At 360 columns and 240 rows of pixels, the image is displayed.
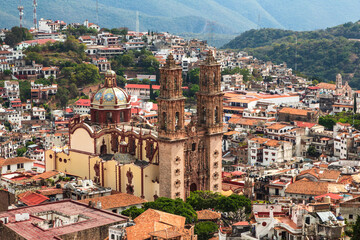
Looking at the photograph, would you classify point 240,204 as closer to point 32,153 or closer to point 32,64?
point 32,153

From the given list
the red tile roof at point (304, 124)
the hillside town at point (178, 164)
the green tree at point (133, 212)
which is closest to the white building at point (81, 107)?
the hillside town at point (178, 164)

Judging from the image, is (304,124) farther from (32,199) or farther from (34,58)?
(34,58)

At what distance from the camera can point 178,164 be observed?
4503cm

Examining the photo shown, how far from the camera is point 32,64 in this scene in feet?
339

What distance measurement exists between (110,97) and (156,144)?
6.82 m

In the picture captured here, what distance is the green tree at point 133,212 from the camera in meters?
39.2

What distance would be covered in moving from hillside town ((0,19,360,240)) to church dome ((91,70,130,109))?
8 cm

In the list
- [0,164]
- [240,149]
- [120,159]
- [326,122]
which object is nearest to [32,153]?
[0,164]

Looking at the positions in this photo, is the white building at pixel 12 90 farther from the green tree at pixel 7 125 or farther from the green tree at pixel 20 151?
the green tree at pixel 20 151

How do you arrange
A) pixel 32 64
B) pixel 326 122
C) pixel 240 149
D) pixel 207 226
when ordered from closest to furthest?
pixel 207 226
pixel 240 149
pixel 326 122
pixel 32 64

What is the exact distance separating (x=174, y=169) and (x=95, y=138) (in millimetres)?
7384

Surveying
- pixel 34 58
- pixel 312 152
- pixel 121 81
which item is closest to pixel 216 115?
pixel 312 152

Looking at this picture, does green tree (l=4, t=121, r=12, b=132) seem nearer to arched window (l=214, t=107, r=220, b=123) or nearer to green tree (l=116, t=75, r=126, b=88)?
green tree (l=116, t=75, r=126, b=88)

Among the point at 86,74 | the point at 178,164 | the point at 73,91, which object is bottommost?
the point at 178,164
